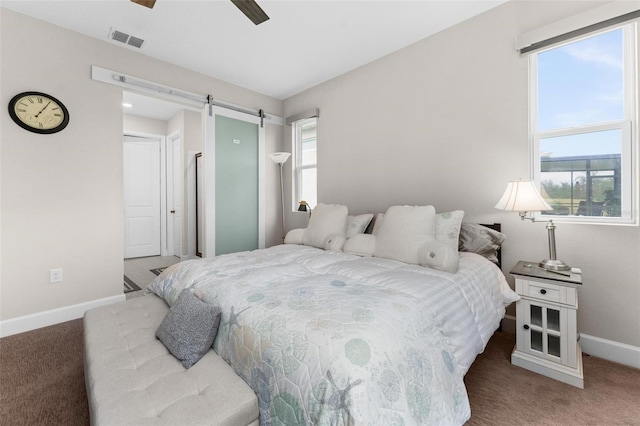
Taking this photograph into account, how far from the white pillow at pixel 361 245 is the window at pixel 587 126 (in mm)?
1425

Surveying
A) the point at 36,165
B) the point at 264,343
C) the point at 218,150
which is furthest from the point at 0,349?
the point at 218,150

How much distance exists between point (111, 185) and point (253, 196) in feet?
5.89

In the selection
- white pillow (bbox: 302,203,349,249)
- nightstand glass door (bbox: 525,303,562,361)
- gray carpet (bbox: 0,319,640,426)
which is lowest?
gray carpet (bbox: 0,319,640,426)

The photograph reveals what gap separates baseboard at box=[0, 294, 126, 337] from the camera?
7.95 ft

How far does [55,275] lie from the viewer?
2660 mm

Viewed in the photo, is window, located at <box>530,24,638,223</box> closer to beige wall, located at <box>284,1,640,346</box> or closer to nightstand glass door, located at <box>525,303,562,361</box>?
beige wall, located at <box>284,1,640,346</box>

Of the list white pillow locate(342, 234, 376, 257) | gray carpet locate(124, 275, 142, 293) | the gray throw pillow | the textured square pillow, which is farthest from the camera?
gray carpet locate(124, 275, 142, 293)

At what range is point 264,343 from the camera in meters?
1.12

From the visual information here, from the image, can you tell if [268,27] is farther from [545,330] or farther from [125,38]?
[545,330]

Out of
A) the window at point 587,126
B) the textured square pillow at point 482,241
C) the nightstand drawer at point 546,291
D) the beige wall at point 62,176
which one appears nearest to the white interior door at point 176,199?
the beige wall at point 62,176

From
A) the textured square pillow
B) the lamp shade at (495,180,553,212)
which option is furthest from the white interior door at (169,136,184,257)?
the lamp shade at (495,180,553,212)

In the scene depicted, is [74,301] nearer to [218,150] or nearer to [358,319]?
[218,150]

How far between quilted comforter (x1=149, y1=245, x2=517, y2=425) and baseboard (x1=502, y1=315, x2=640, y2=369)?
87cm

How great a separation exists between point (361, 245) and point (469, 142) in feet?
4.59
